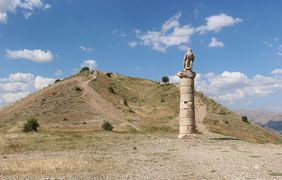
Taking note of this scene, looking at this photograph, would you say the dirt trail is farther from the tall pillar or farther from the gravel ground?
the gravel ground

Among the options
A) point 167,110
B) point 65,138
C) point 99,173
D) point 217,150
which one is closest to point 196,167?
point 99,173

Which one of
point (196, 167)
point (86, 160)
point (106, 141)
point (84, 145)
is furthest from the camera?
point (106, 141)

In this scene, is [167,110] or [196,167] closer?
[196,167]

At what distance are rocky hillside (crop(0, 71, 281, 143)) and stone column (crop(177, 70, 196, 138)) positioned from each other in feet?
51.1

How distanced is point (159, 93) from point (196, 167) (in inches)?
2810

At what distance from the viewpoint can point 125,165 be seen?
19219mm

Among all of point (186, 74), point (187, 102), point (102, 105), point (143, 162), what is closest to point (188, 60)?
point (186, 74)

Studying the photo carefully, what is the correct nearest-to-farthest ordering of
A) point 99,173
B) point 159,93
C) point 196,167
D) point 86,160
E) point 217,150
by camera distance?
1. point 99,173
2. point 196,167
3. point 86,160
4. point 217,150
5. point 159,93

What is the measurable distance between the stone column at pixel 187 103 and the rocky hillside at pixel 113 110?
15.6m

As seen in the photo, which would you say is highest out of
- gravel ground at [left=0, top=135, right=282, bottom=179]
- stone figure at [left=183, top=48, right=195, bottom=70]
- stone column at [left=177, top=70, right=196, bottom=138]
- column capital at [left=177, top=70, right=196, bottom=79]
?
stone figure at [left=183, top=48, right=195, bottom=70]

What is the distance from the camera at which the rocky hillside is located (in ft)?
185

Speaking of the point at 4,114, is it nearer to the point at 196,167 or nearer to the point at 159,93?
the point at 159,93

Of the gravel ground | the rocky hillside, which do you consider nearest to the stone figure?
the gravel ground

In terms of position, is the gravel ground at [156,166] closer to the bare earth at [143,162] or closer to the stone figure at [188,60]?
the bare earth at [143,162]
